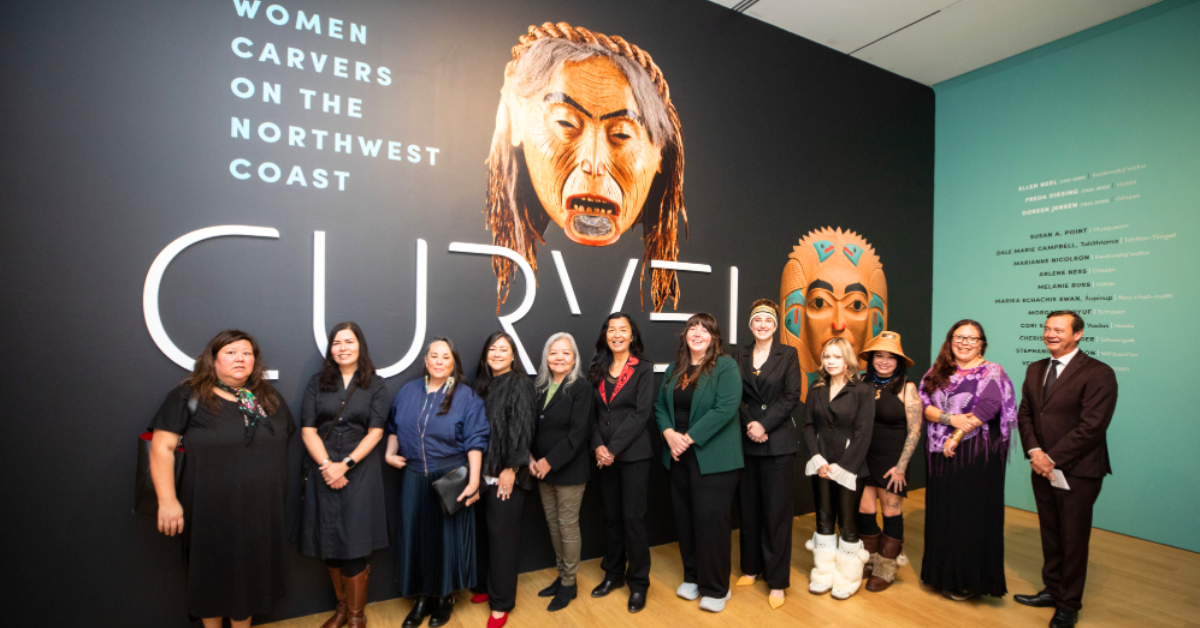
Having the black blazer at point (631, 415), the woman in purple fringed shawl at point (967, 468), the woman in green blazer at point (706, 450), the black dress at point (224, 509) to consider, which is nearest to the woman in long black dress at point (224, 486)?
the black dress at point (224, 509)

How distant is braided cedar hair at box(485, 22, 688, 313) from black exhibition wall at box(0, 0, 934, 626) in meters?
0.04

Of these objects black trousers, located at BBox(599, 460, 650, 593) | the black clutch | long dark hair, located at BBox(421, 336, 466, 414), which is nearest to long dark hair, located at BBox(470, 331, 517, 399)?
long dark hair, located at BBox(421, 336, 466, 414)

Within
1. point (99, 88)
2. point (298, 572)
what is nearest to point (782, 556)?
point (298, 572)

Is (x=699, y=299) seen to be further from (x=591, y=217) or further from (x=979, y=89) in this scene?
(x=979, y=89)

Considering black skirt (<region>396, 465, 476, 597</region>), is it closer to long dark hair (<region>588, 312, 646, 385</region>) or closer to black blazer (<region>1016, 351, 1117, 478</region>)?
long dark hair (<region>588, 312, 646, 385</region>)

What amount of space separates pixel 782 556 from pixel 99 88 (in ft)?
13.0

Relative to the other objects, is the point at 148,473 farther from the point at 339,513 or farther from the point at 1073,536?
the point at 1073,536

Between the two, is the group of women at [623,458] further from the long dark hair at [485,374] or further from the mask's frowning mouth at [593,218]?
the mask's frowning mouth at [593,218]

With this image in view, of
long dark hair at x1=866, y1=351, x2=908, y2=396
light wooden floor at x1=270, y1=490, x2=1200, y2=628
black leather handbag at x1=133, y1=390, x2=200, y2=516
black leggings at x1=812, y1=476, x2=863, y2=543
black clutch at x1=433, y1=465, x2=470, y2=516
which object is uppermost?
long dark hair at x1=866, y1=351, x2=908, y2=396

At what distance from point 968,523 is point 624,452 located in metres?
1.88

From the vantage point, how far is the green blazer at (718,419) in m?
2.90

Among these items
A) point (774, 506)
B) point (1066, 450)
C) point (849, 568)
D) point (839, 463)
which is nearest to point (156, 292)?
point (774, 506)

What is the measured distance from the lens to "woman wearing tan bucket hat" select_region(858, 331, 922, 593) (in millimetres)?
3211

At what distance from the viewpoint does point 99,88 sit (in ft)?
8.22
